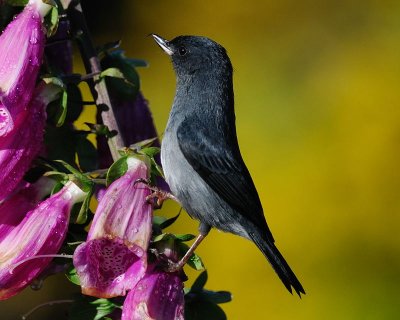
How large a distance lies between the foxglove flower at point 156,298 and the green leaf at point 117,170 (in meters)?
0.15

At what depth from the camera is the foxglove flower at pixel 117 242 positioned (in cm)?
138

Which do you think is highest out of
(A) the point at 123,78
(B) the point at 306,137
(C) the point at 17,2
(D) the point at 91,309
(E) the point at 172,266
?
(C) the point at 17,2

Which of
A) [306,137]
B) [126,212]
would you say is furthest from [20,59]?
[306,137]

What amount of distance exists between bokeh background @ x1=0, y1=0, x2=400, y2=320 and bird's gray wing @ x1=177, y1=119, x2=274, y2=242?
1504 mm

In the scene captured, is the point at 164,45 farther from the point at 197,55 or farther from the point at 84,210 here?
the point at 84,210

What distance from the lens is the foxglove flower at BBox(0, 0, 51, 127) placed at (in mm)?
1411

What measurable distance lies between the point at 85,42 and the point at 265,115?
2.13m

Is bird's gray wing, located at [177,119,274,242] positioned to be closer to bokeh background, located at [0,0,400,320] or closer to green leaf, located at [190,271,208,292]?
green leaf, located at [190,271,208,292]

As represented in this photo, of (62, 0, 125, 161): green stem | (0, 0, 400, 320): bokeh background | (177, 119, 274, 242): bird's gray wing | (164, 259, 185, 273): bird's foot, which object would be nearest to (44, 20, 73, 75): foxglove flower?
(62, 0, 125, 161): green stem

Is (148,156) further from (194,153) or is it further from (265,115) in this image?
(265,115)

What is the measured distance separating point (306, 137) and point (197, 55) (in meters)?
1.72

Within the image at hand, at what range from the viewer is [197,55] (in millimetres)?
1835

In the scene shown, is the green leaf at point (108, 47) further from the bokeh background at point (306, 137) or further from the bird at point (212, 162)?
the bokeh background at point (306, 137)

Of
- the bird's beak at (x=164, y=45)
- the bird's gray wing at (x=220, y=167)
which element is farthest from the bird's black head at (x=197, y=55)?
the bird's gray wing at (x=220, y=167)
